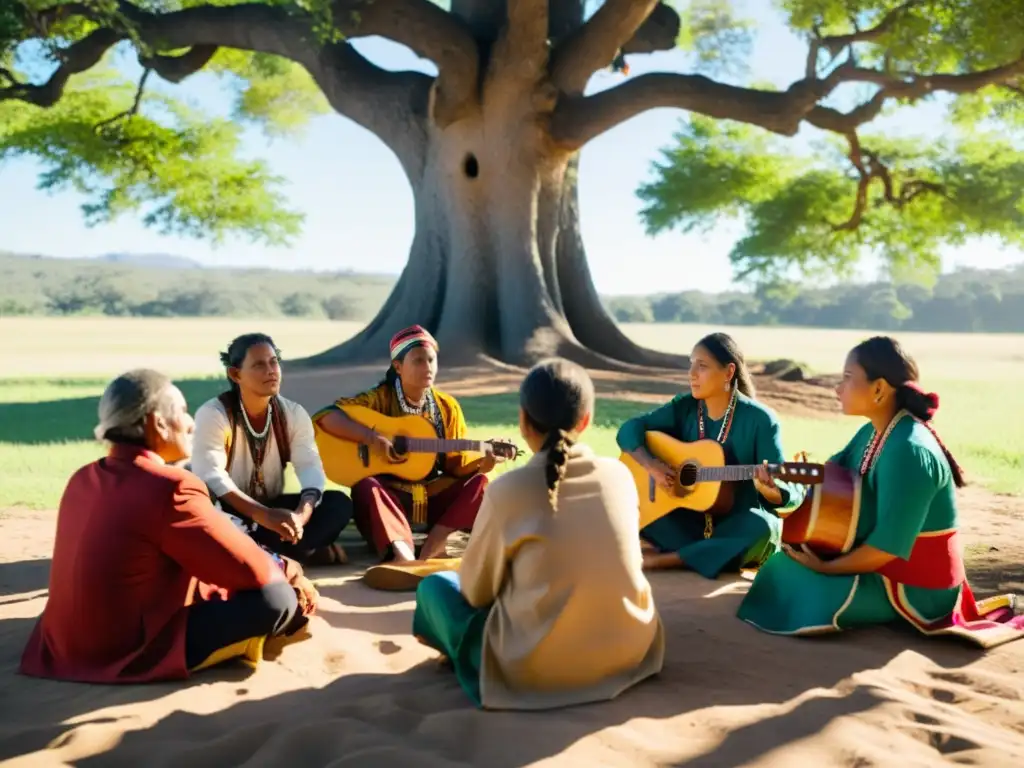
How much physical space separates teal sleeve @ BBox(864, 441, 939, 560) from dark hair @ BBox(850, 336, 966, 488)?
0.53ft

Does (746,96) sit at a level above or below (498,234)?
above

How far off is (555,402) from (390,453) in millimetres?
2368

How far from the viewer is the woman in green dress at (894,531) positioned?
12.1ft

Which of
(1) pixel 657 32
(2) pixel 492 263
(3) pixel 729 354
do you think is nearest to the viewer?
(3) pixel 729 354

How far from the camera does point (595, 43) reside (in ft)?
45.6

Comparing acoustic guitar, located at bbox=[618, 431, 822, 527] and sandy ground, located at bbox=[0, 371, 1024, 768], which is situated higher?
acoustic guitar, located at bbox=[618, 431, 822, 527]

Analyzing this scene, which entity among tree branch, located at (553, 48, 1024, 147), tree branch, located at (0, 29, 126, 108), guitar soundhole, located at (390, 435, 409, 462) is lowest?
guitar soundhole, located at (390, 435, 409, 462)

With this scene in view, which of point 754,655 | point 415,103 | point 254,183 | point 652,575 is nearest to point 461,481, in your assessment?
point 652,575

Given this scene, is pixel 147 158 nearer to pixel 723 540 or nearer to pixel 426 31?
pixel 426 31

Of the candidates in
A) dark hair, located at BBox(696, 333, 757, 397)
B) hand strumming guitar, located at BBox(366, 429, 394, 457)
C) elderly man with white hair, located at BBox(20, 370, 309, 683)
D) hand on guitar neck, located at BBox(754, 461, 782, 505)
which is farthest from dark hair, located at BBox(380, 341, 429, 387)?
elderly man with white hair, located at BBox(20, 370, 309, 683)

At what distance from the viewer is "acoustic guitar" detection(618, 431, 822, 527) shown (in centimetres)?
484

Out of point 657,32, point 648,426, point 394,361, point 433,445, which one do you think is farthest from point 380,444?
point 657,32

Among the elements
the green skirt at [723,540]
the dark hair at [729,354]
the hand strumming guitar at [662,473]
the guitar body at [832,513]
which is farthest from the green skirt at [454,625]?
the dark hair at [729,354]

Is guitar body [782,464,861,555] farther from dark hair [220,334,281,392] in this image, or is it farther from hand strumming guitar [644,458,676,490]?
dark hair [220,334,281,392]
